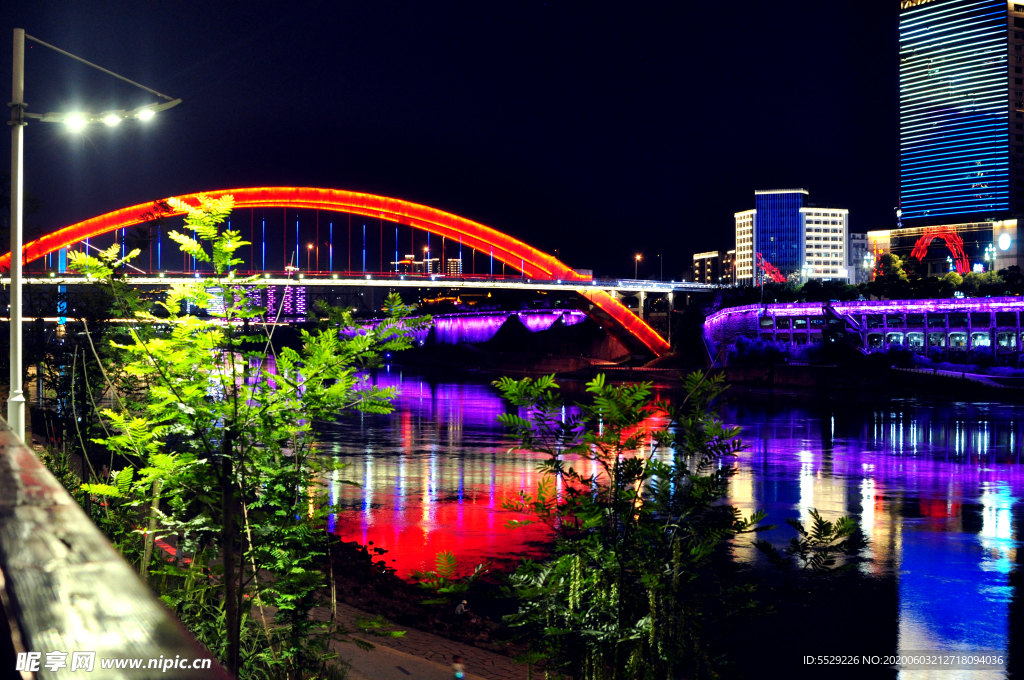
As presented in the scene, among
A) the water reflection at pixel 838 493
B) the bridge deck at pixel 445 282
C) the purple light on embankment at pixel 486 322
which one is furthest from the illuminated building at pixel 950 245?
the water reflection at pixel 838 493

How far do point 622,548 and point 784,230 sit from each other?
634ft

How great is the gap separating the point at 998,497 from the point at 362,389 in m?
16.3

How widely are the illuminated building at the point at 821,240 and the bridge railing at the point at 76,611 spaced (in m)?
194

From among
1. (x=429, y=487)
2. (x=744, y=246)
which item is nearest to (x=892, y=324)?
(x=429, y=487)

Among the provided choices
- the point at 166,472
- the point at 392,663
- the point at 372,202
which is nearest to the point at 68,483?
the point at 392,663

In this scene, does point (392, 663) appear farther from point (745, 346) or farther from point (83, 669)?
point (745, 346)

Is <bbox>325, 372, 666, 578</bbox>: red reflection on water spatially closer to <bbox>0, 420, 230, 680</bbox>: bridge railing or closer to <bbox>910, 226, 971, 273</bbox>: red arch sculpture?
<bbox>0, 420, 230, 680</bbox>: bridge railing

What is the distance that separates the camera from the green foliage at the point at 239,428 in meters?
4.19

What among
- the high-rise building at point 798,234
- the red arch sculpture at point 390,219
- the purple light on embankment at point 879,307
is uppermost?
the high-rise building at point 798,234

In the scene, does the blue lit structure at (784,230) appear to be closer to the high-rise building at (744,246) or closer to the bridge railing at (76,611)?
the high-rise building at (744,246)

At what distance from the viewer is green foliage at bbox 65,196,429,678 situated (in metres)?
4.19

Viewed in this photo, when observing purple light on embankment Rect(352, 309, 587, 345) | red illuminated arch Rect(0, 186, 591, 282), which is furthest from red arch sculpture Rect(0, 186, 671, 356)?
purple light on embankment Rect(352, 309, 587, 345)

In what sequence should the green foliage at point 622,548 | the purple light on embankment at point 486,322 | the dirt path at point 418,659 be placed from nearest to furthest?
the green foliage at point 622,548, the dirt path at point 418,659, the purple light on embankment at point 486,322

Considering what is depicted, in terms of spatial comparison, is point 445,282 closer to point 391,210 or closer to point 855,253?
point 391,210
